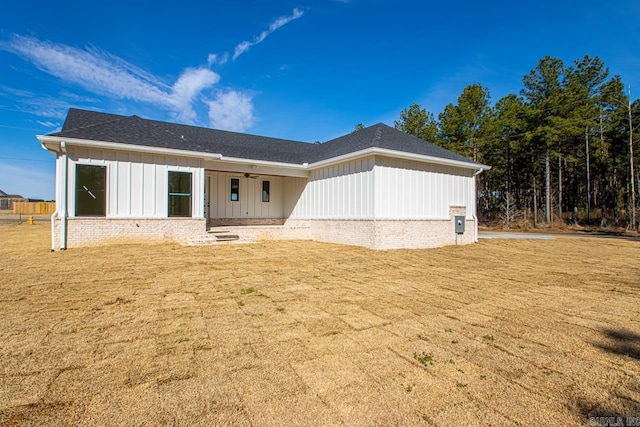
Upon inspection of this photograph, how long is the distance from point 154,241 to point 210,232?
1990 mm

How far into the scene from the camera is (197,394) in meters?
2.23

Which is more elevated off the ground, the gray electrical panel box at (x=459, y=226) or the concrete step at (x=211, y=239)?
the gray electrical panel box at (x=459, y=226)

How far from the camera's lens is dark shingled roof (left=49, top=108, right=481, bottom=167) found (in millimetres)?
10914

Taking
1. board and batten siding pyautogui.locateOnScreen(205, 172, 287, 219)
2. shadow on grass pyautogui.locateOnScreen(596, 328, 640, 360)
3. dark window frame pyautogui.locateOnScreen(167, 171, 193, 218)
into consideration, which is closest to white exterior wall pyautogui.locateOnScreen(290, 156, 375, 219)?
board and batten siding pyautogui.locateOnScreen(205, 172, 287, 219)

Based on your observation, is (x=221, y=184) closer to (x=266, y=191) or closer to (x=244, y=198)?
(x=244, y=198)

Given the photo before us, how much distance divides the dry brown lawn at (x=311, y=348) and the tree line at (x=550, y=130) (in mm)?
25034

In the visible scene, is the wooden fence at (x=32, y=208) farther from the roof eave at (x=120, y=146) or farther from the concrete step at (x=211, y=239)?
the concrete step at (x=211, y=239)

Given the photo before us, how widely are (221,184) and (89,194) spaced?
233 inches

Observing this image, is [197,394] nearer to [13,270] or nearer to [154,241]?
[13,270]

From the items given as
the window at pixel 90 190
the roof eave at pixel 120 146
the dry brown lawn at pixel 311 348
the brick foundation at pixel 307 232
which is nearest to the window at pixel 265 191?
the brick foundation at pixel 307 232

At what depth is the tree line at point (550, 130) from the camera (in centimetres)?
2591

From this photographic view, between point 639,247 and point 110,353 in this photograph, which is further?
point 639,247

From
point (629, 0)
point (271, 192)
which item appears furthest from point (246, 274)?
point (629, 0)

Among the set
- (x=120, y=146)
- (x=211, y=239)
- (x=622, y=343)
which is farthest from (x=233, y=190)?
(x=622, y=343)
